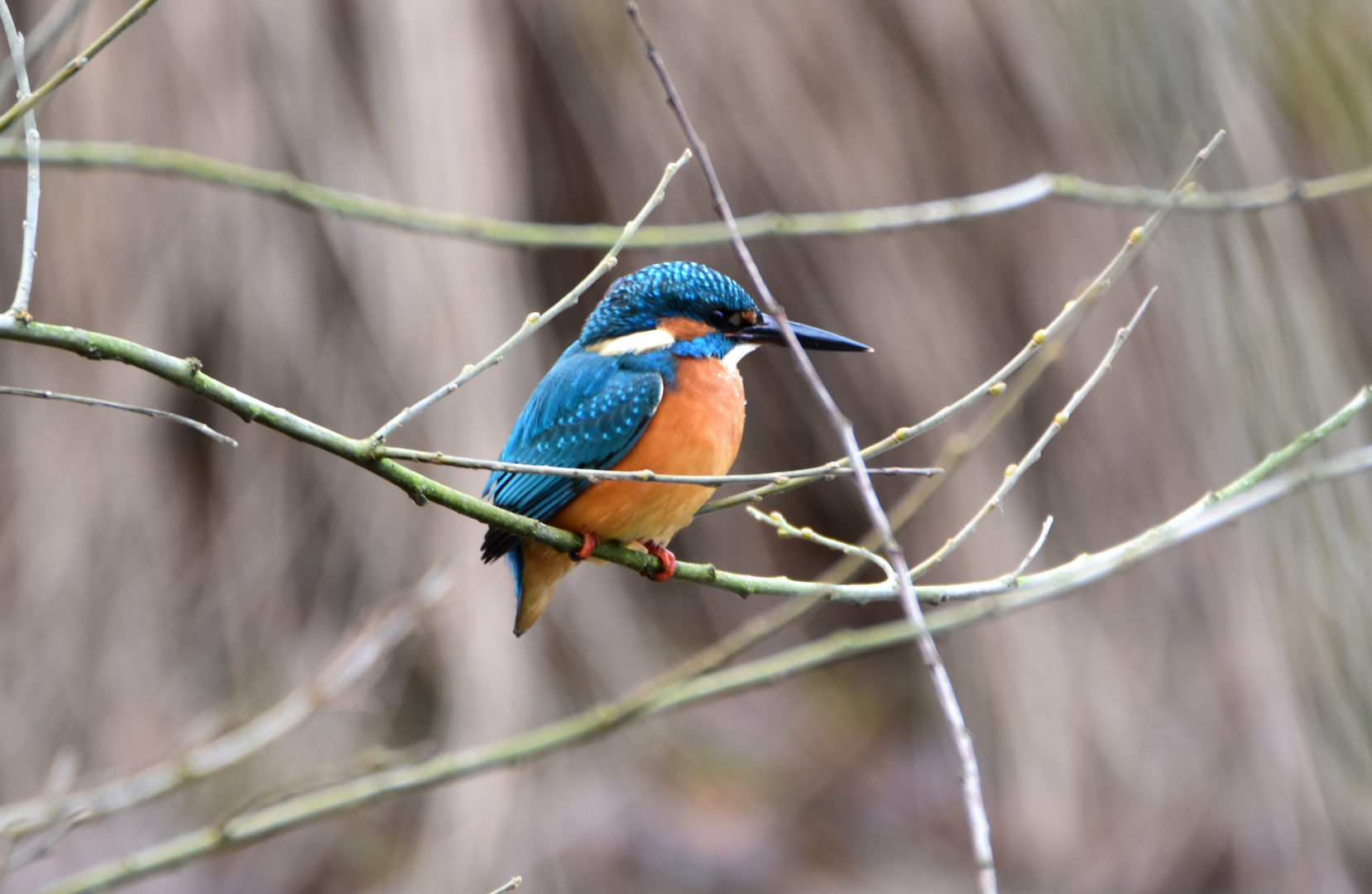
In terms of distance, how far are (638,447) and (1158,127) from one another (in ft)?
6.07

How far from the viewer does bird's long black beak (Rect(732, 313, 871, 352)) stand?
1508 mm

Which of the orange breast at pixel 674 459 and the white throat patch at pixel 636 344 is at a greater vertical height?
the white throat patch at pixel 636 344

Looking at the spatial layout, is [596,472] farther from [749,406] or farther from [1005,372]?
[749,406]

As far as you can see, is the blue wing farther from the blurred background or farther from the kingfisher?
the blurred background

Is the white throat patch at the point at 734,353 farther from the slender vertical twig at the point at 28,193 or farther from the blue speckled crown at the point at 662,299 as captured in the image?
the slender vertical twig at the point at 28,193

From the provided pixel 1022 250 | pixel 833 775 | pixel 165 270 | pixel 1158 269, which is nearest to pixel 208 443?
pixel 165 270

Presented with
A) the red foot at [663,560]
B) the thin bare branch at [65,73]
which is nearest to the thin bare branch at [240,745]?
the red foot at [663,560]

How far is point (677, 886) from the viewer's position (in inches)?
127

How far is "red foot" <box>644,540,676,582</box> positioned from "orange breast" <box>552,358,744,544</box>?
0.02 meters

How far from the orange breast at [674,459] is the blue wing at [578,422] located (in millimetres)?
24

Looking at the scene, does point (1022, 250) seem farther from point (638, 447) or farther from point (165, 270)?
point (165, 270)

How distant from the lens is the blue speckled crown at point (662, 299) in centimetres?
164

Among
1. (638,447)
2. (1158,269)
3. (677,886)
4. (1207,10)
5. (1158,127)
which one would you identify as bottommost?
(677,886)

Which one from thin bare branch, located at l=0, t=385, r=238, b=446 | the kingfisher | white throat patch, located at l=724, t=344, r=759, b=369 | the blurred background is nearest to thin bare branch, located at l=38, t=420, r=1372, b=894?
the kingfisher
